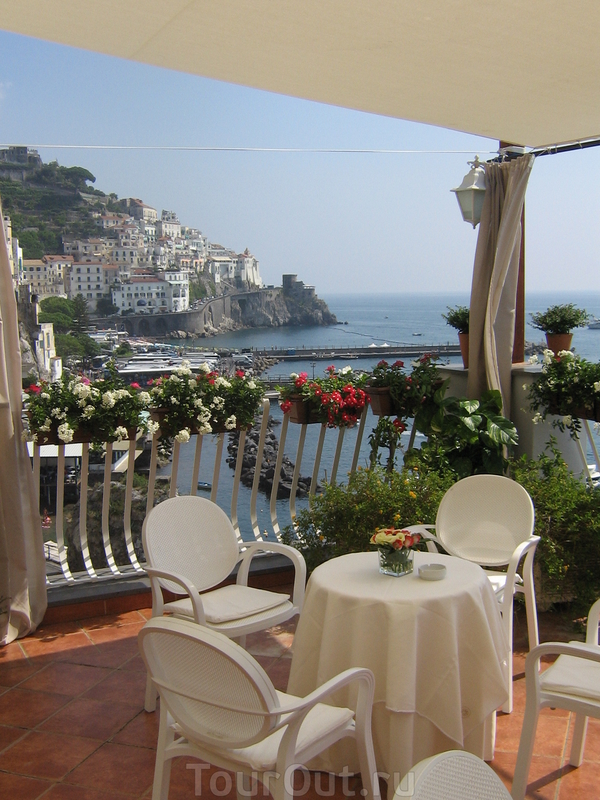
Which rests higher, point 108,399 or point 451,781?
point 108,399

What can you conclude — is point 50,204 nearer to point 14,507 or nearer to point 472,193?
point 472,193

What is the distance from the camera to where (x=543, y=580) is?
359cm

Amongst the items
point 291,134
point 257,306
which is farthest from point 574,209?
point 257,306

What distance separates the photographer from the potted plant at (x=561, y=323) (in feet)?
16.0

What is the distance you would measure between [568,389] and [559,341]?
705 millimetres

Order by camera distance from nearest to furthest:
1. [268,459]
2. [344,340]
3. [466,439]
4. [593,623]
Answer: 1. [593,623]
2. [466,439]
3. [268,459]
4. [344,340]

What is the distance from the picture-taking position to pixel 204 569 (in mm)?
3119

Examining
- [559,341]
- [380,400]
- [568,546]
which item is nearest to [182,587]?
[568,546]

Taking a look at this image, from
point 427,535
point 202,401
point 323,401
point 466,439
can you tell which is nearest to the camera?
point 427,535

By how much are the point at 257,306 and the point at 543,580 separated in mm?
13027

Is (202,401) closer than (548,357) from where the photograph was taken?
Yes

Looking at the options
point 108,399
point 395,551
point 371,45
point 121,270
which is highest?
point 371,45

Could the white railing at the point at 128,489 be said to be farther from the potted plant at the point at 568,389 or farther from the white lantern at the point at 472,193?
the white lantern at the point at 472,193

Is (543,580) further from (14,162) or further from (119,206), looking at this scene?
(119,206)
